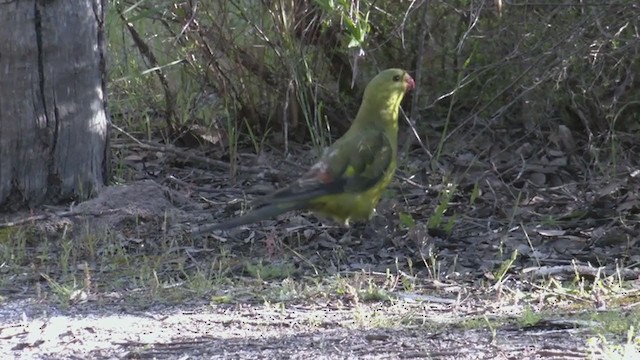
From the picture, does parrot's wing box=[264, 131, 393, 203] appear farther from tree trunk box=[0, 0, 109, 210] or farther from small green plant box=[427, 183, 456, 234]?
tree trunk box=[0, 0, 109, 210]

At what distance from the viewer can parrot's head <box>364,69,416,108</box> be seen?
6.63 m

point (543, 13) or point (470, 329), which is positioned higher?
point (543, 13)

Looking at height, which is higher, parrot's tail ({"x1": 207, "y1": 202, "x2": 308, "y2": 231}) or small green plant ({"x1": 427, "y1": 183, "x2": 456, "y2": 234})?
parrot's tail ({"x1": 207, "y1": 202, "x2": 308, "y2": 231})

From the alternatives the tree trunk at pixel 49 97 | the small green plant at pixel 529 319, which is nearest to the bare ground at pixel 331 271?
the small green plant at pixel 529 319

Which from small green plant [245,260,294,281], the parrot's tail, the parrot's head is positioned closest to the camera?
the parrot's tail

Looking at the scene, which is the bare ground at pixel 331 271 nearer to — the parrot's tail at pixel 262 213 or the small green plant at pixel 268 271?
the small green plant at pixel 268 271

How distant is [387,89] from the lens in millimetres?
6648

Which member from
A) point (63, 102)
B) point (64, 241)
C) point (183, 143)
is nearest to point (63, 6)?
point (63, 102)

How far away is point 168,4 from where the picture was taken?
293 inches

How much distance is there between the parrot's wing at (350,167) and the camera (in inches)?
245

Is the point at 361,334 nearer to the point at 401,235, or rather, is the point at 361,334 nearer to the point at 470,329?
the point at 470,329

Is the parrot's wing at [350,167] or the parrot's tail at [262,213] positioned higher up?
the parrot's wing at [350,167]

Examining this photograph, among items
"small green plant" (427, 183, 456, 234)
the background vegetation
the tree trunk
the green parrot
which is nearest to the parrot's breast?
the green parrot

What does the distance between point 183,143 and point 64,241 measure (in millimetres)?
2023
